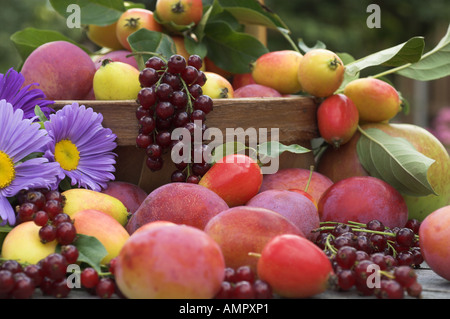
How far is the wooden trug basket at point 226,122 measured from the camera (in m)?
1.13

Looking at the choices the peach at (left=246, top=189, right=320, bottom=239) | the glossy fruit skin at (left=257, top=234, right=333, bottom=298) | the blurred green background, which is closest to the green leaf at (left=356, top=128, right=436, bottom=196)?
the peach at (left=246, top=189, right=320, bottom=239)

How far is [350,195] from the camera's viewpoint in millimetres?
1096

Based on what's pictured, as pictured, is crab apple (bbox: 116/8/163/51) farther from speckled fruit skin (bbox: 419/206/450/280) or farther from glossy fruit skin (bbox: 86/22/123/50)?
speckled fruit skin (bbox: 419/206/450/280)

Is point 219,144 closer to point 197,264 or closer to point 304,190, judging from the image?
point 304,190

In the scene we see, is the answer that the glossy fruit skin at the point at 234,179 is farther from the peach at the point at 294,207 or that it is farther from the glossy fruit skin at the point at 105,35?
the glossy fruit skin at the point at 105,35

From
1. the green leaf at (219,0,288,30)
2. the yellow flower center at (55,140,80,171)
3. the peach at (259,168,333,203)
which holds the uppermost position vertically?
the green leaf at (219,0,288,30)

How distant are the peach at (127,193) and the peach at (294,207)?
9.6 inches

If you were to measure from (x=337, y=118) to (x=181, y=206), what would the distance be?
1.55ft

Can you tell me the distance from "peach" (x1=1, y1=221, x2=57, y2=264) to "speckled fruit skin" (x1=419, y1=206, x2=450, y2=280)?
21.1 inches

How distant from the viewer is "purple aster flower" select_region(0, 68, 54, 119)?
3.60ft

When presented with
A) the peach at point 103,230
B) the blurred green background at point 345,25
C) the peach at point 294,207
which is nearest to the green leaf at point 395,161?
the peach at point 294,207

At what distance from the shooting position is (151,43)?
4.37ft
